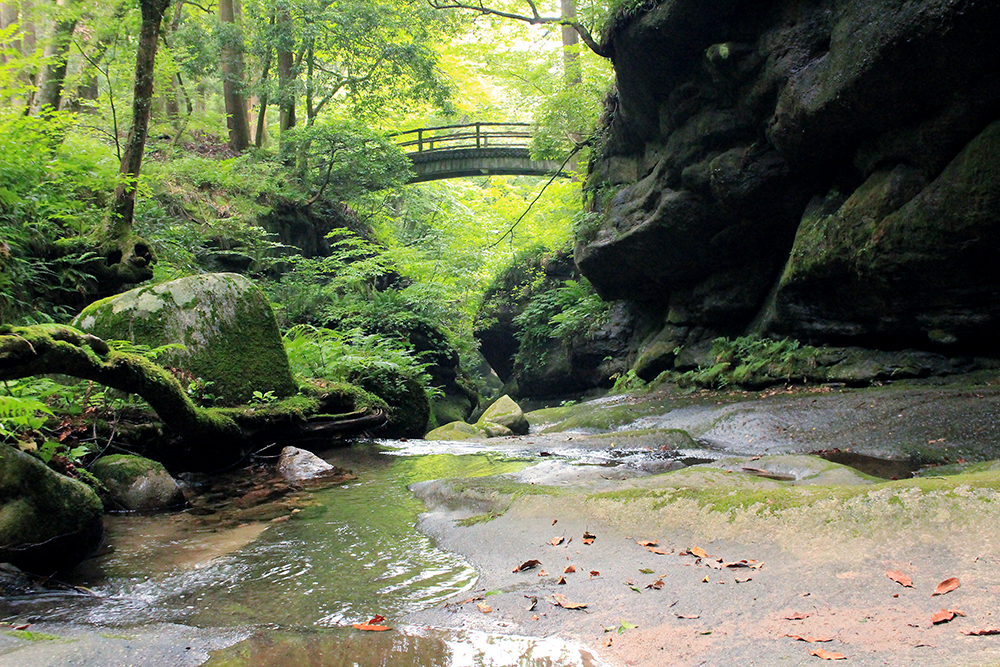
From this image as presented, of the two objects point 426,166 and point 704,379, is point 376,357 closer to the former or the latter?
point 704,379

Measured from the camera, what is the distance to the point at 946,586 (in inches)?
84.3

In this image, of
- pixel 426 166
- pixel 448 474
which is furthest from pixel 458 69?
pixel 448 474

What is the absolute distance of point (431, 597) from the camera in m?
2.86

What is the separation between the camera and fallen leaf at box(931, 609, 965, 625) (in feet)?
6.23

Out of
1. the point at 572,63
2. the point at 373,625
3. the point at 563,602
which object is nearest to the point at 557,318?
the point at 572,63

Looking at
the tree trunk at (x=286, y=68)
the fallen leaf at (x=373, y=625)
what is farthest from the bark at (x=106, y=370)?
the tree trunk at (x=286, y=68)

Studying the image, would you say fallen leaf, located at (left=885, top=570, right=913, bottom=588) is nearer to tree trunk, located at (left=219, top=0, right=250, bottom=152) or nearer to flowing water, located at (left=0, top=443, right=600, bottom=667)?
flowing water, located at (left=0, top=443, right=600, bottom=667)

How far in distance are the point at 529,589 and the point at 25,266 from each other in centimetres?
759

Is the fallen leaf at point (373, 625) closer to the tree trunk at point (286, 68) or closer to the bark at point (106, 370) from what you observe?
the bark at point (106, 370)

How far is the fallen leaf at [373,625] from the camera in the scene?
2488 millimetres

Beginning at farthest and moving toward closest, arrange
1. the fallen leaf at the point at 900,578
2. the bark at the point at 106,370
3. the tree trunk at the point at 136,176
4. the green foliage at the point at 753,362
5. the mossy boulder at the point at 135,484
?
the green foliage at the point at 753,362 < the tree trunk at the point at 136,176 < the mossy boulder at the point at 135,484 < the bark at the point at 106,370 < the fallen leaf at the point at 900,578

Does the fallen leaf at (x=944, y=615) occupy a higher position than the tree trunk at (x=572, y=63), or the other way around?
the tree trunk at (x=572, y=63)

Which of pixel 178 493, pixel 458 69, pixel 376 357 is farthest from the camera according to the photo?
pixel 458 69

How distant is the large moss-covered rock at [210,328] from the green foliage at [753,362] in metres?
7.73
